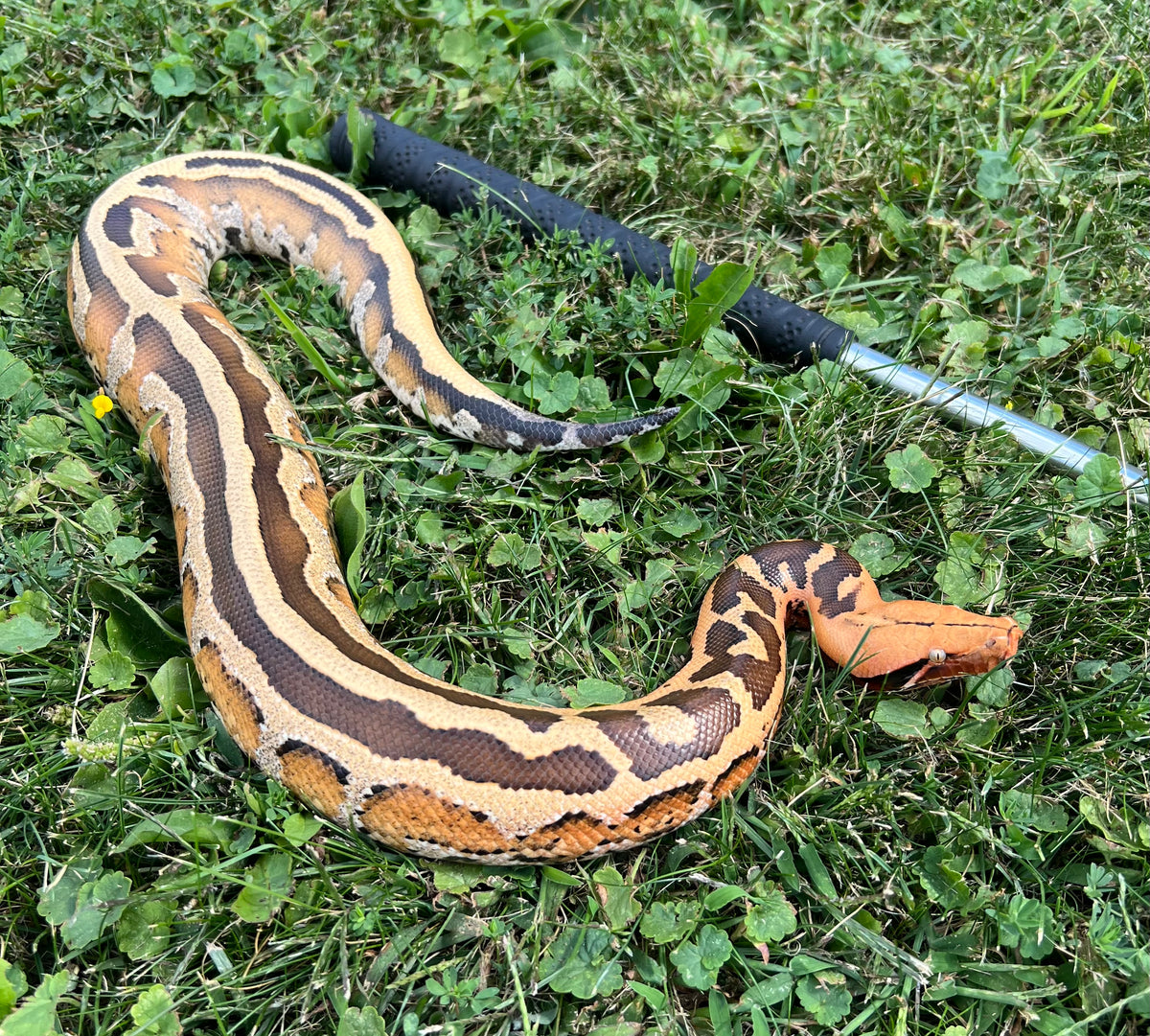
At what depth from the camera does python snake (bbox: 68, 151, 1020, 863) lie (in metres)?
4.08

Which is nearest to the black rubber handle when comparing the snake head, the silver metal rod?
the silver metal rod

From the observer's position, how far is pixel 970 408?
17.7ft

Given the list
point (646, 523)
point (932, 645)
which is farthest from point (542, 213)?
point (932, 645)

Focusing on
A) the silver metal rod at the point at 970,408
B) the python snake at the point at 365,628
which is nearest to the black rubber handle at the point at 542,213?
the silver metal rod at the point at 970,408

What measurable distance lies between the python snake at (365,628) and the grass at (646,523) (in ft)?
0.70

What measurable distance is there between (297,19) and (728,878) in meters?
7.20

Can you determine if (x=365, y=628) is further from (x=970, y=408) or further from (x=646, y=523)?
(x=970, y=408)

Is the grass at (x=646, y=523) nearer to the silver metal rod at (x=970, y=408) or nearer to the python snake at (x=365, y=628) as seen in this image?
the silver metal rod at (x=970, y=408)

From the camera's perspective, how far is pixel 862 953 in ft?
13.1

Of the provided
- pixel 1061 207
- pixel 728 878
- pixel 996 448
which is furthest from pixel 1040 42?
pixel 728 878

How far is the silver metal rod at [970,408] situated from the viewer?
5.18m

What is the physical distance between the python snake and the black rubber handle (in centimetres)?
49

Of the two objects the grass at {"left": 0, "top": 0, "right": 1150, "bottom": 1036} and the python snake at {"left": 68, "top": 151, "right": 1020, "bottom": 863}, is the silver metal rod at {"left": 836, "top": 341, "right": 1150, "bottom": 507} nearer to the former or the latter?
the grass at {"left": 0, "top": 0, "right": 1150, "bottom": 1036}

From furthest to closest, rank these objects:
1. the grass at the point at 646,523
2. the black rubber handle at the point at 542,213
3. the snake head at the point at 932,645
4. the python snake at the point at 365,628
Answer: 1. the black rubber handle at the point at 542,213
2. the snake head at the point at 932,645
3. the python snake at the point at 365,628
4. the grass at the point at 646,523
